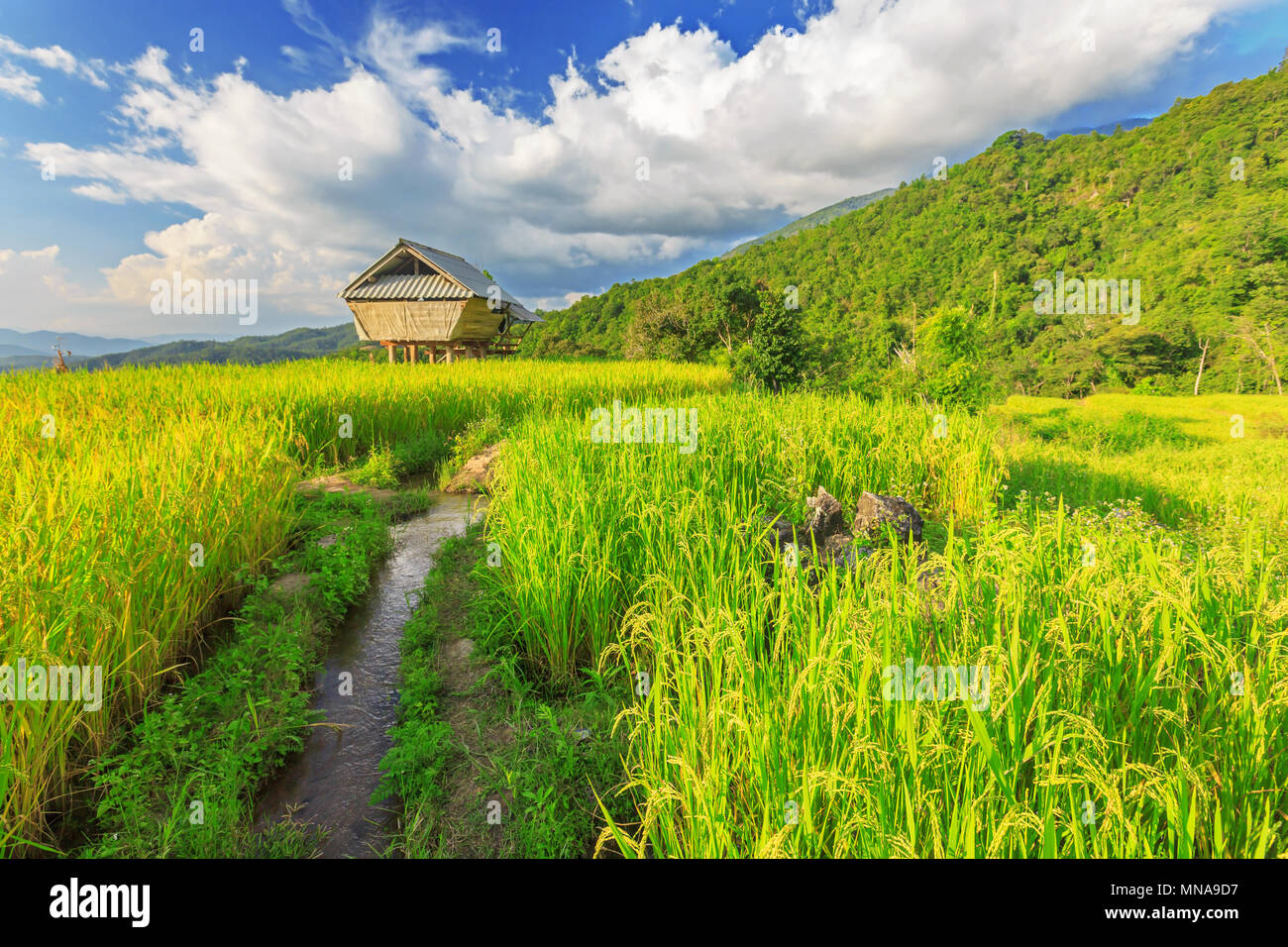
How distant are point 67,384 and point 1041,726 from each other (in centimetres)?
1427

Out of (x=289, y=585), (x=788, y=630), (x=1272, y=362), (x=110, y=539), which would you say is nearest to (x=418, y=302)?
(x=289, y=585)

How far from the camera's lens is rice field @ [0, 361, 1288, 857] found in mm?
1640

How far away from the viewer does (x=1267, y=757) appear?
67.2 inches

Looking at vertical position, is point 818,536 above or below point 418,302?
below

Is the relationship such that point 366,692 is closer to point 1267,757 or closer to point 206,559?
point 206,559

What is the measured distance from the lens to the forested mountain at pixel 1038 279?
3500 cm

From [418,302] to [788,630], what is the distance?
1066 inches

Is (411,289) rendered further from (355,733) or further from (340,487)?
(355,733)

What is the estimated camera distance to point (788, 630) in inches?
104

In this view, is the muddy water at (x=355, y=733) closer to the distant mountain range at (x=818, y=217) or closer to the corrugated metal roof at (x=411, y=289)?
the corrugated metal roof at (x=411, y=289)

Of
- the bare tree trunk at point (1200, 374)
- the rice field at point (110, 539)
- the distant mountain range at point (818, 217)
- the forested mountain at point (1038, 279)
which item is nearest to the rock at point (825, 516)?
the rice field at point (110, 539)

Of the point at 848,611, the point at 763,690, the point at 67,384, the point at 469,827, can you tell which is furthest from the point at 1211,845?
the point at 67,384

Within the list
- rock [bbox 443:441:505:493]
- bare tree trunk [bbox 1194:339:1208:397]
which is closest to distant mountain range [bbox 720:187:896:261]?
bare tree trunk [bbox 1194:339:1208:397]

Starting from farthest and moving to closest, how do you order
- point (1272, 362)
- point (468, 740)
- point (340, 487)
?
point (1272, 362) → point (340, 487) → point (468, 740)
